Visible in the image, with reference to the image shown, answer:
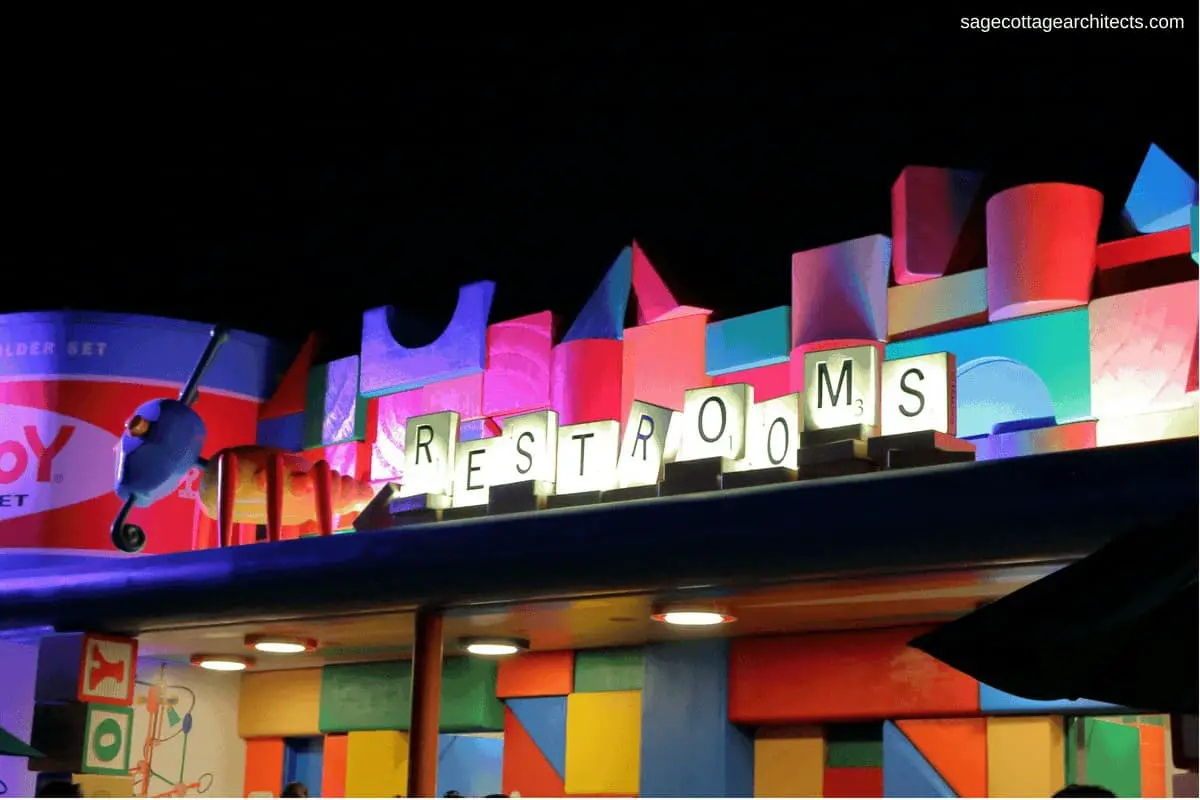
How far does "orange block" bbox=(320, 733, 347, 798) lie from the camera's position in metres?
14.1

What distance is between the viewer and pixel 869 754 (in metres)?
11.0

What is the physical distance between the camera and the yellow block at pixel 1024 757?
10.0 m

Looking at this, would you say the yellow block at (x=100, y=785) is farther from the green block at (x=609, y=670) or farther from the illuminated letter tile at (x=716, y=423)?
the illuminated letter tile at (x=716, y=423)

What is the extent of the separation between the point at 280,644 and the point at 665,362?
3.96 metres

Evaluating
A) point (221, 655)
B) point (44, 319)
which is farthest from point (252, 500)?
point (44, 319)

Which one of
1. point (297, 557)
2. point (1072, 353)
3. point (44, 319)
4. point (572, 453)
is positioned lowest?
point (297, 557)

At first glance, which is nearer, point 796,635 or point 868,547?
point 868,547

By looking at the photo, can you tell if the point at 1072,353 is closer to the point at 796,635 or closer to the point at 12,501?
the point at 796,635

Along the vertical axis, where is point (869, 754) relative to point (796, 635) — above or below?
below

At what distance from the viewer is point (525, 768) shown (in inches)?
501

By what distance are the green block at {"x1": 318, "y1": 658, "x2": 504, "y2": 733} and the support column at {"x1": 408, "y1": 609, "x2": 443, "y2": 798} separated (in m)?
2.20

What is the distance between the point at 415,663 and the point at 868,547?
378 centimetres

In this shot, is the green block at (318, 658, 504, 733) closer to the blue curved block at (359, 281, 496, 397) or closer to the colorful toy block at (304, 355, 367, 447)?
the colorful toy block at (304, 355, 367, 447)

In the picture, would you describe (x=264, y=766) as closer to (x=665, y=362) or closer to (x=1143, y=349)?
(x=665, y=362)
